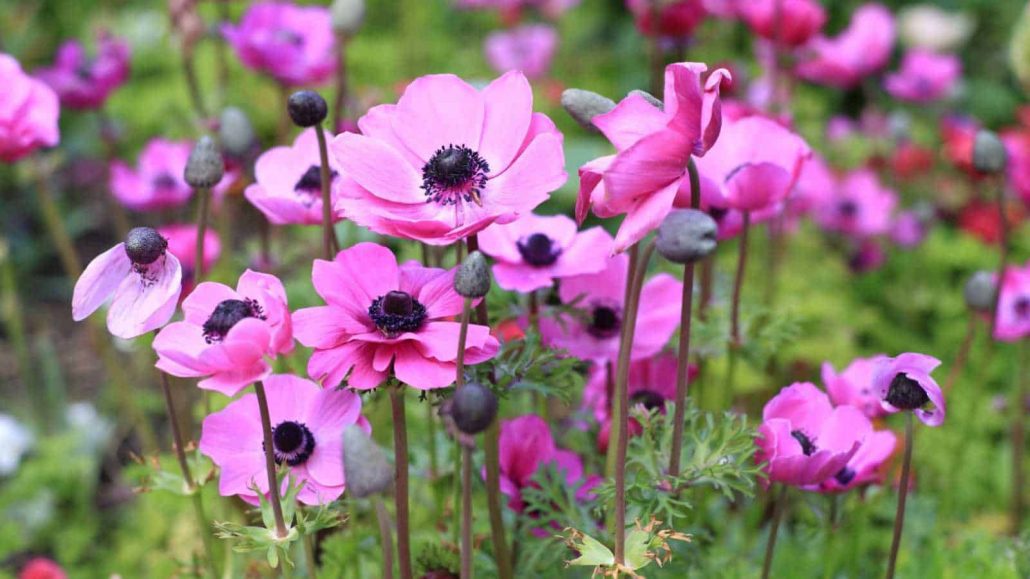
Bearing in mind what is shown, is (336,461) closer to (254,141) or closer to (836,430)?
(836,430)

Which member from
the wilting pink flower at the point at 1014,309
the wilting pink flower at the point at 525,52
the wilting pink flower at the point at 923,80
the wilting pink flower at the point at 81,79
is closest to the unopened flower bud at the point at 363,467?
the wilting pink flower at the point at 1014,309

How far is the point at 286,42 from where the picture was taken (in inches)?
68.7

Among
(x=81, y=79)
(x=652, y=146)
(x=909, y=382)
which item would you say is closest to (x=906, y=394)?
(x=909, y=382)

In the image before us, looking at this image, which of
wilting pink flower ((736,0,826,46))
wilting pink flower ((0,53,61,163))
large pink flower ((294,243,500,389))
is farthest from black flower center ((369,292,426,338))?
wilting pink flower ((736,0,826,46))

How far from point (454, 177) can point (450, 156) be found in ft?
0.06

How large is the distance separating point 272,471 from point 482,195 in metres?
0.29

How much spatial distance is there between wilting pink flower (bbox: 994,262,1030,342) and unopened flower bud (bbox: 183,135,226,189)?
1089 mm

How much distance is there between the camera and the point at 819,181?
2182mm

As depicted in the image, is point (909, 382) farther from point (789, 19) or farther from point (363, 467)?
point (789, 19)

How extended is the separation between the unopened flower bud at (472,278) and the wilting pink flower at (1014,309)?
3.30 ft

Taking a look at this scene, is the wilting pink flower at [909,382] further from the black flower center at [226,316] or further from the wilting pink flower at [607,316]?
the black flower center at [226,316]

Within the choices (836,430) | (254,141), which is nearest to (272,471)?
(836,430)

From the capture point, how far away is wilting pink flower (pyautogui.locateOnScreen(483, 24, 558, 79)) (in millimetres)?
3084

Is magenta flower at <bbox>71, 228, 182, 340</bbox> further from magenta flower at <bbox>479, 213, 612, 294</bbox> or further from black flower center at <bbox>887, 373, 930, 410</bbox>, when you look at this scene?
black flower center at <bbox>887, 373, 930, 410</bbox>
